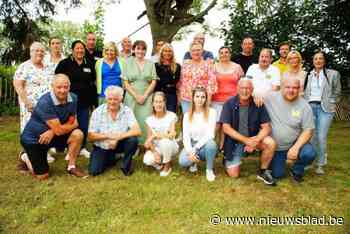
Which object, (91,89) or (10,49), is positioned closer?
(91,89)

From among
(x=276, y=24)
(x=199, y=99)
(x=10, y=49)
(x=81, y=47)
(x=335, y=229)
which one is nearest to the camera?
(x=335, y=229)

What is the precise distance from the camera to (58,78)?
4520 mm

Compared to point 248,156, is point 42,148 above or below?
above

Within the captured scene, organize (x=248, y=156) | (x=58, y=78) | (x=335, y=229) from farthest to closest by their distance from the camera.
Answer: (x=248, y=156)
(x=58, y=78)
(x=335, y=229)

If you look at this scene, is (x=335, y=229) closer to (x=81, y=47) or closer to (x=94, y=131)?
(x=94, y=131)

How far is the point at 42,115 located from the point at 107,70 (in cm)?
137

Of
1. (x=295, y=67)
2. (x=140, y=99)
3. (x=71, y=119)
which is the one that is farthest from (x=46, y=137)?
(x=295, y=67)

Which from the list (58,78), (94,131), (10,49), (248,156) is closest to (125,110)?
(94,131)

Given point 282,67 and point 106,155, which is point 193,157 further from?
point 282,67

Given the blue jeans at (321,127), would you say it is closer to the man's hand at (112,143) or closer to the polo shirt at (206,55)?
the polo shirt at (206,55)

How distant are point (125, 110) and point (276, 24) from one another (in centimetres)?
938

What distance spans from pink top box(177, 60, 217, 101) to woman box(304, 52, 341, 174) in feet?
4.70

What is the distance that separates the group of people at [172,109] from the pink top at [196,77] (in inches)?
0.6

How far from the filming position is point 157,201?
4.05m
